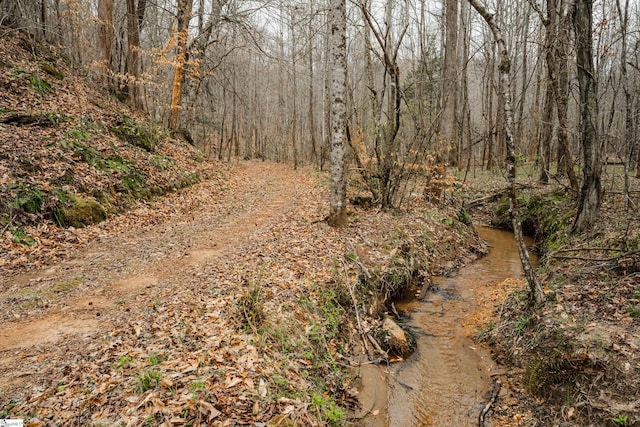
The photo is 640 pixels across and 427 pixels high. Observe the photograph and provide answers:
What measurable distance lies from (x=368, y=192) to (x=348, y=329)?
24.7 feet

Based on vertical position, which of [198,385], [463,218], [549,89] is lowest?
[198,385]

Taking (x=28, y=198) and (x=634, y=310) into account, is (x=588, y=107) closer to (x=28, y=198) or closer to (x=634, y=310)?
(x=634, y=310)

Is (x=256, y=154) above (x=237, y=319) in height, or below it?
above

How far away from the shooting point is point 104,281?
6.27 meters

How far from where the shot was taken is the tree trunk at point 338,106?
8.42 metres

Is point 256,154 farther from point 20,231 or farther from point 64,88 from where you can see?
point 20,231

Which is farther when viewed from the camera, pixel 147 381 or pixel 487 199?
pixel 487 199

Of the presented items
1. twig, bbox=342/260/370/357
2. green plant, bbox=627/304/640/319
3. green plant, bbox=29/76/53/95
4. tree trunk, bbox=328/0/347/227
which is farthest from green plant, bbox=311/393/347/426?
green plant, bbox=29/76/53/95

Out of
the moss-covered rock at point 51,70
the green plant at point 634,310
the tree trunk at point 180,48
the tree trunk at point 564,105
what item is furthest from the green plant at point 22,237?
the tree trunk at point 564,105

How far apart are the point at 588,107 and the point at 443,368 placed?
613 centimetres

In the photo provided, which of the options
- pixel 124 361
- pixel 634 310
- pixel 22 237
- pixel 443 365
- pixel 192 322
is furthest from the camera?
pixel 22 237

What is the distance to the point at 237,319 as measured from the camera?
522cm

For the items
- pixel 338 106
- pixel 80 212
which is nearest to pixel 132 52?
pixel 80 212

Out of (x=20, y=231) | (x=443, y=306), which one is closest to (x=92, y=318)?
(x=20, y=231)
